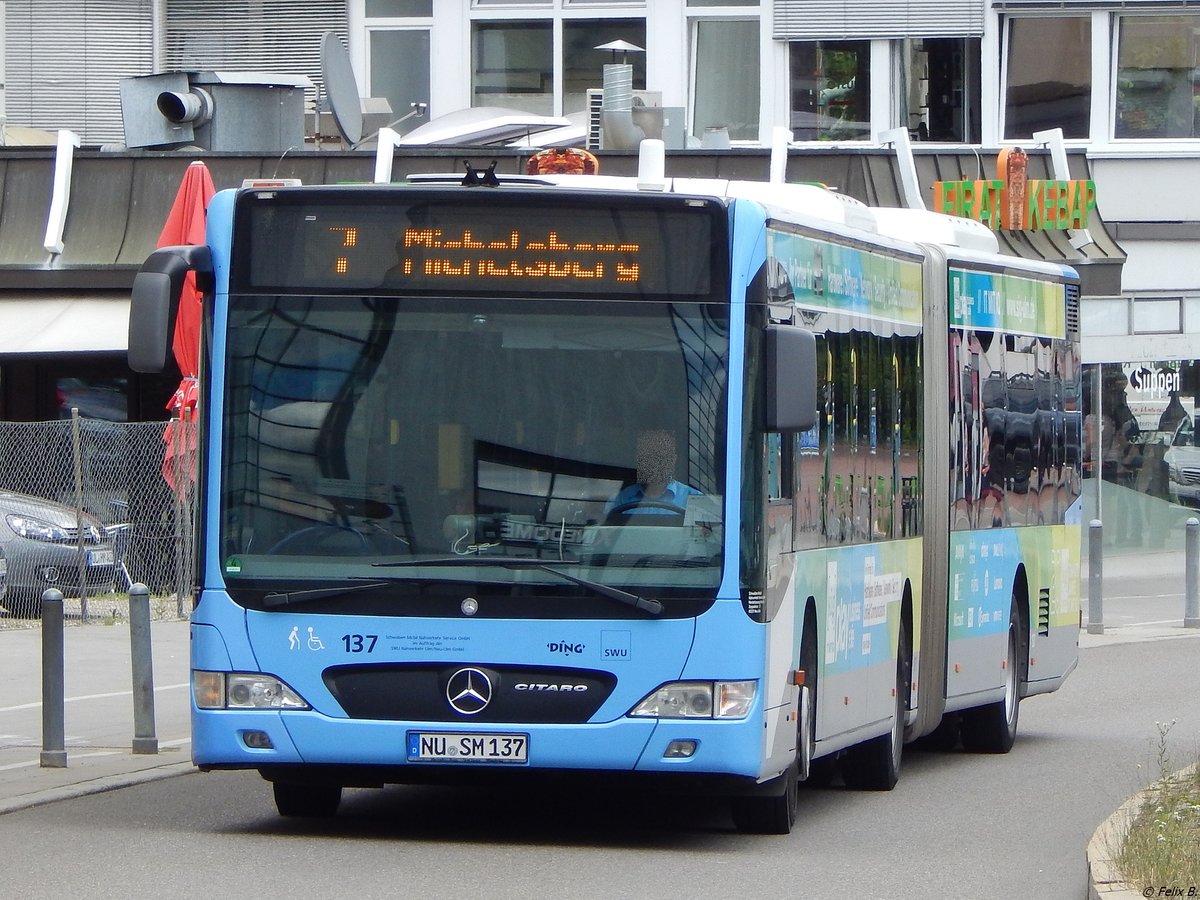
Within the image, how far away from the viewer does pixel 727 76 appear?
31.0 metres

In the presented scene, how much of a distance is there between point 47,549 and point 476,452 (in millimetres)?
13651

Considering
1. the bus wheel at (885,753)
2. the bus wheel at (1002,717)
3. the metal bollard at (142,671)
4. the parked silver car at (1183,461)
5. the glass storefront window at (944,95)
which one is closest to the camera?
the bus wheel at (885,753)

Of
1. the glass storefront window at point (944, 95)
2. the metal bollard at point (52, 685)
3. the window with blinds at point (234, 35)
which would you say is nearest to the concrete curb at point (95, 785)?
the metal bollard at point (52, 685)

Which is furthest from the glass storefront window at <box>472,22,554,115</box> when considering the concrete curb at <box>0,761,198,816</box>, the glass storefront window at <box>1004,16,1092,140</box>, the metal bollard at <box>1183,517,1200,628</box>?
the concrete curb at <box>0,761,198,816</box>

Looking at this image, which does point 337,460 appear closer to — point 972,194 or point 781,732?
point 781,732

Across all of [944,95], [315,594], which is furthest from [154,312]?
[944,95]

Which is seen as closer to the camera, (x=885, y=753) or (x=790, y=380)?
(x=790, y=380)

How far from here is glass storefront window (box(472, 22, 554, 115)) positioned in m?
31.2

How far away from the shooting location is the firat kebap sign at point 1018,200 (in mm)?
26859

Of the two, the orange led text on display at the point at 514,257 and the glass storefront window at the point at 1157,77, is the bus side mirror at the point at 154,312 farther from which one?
the glass storefront window at the point at 1157,77

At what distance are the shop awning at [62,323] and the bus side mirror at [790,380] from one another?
15.0 metres

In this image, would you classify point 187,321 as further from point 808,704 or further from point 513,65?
point 513,65

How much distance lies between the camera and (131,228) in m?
26.2

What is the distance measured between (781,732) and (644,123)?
17848mm
